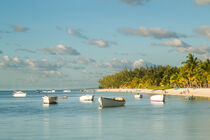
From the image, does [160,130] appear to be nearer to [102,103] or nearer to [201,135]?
[201,135]

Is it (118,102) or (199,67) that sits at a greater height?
(199,67)

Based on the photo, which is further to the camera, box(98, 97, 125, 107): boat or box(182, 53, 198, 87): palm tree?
box(182, 53, 198, 87): palm tree

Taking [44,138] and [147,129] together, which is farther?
[147,129]

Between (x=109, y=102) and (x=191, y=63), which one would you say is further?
(x=191, y=63)

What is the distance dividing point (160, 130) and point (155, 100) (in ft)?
181

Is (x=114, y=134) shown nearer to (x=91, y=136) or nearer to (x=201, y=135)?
(x=91, y=136)

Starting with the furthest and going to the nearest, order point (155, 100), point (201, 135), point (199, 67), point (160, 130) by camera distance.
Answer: point (199, 67), point (155, 100), point (160, 130), point (201, 135)

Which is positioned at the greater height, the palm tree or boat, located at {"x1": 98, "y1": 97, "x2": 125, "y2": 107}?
the palm tree

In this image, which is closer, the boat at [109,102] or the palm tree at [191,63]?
the boat at [109,102]

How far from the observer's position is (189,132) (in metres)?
27.3

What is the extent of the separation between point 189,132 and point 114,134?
6604mm

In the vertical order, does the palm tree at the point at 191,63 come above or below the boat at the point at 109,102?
above

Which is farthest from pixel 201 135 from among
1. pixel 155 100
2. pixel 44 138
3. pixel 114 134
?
pixel 155 100

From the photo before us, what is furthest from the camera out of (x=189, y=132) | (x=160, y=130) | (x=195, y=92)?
(x=195, y=92)
